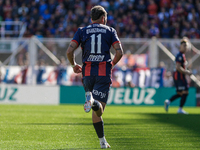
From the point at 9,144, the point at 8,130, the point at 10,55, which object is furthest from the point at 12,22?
the point at 9,144

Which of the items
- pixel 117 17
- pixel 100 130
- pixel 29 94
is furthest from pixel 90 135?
pixel 117 17

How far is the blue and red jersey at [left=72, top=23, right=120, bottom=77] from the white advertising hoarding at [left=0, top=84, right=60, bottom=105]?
409 inches

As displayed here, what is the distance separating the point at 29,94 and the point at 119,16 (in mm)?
8350

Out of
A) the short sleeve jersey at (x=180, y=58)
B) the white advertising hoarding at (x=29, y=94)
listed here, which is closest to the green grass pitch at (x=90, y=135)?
the short sleeve jersey at (x=180, y=58)

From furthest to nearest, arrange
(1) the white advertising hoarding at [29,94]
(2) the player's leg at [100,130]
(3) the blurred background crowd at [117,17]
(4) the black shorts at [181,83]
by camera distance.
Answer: (3) the blurred background crowd at [117,17], (1) the white advertising hoarding at [29,94], (4) the black shorts at [181,83], (2) the player's leg at [100,130]

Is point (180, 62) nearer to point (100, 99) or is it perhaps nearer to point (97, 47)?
point (97, 47)

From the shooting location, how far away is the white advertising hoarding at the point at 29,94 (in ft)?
52.0

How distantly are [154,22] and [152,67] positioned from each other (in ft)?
17.4

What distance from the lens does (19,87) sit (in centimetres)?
1600

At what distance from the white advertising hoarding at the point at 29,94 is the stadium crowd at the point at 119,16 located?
4.93 m

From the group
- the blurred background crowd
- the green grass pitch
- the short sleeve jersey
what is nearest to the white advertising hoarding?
the blurred background crowd

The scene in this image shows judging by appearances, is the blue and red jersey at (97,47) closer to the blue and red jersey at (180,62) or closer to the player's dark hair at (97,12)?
the player's dark hair at (97,12)

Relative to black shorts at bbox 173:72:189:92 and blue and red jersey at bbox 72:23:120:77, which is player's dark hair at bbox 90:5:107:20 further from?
black shorts at bbox 173:72:189:92

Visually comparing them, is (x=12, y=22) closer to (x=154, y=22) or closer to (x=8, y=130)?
(x=154, y=22)
